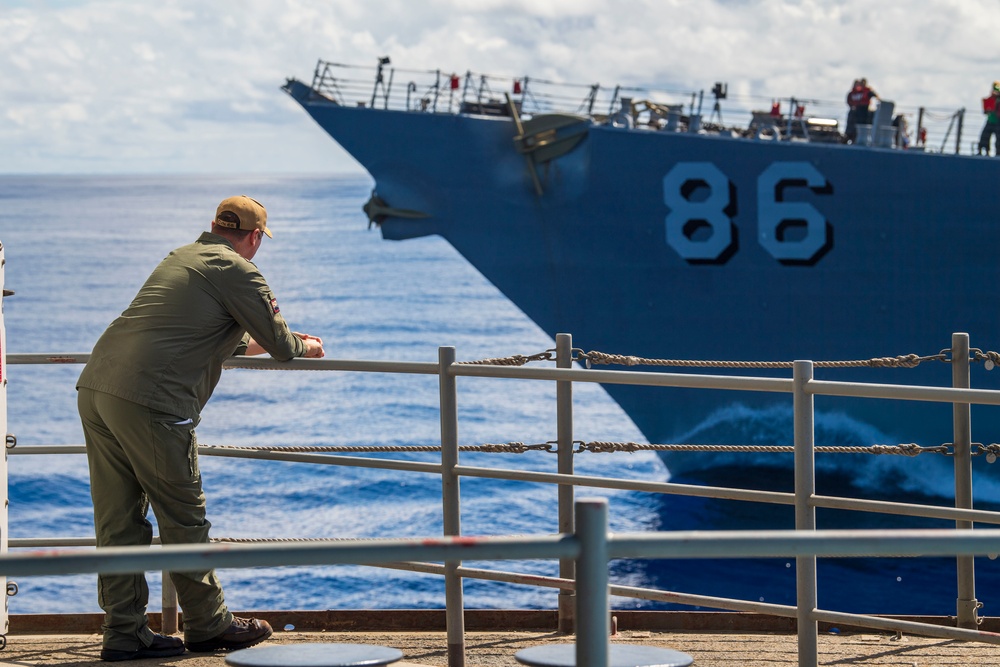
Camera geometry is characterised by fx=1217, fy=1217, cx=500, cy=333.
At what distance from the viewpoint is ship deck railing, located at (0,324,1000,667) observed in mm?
2387

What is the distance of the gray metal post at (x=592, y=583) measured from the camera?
2.37 meters

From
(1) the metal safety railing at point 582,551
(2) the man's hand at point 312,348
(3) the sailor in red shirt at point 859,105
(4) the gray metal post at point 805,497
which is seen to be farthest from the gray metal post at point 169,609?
(3) the sailor in red shirt at point 859,105

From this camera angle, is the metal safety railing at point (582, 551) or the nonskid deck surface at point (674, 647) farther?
the nonskid deck surface at point (674, 647)

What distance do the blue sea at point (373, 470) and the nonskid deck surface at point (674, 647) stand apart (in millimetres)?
13088

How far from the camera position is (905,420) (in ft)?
67.4

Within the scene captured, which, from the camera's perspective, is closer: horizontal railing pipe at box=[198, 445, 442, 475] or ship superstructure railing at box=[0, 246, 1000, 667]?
ship superstructure railing at box=[0, 246, 1000, 667]

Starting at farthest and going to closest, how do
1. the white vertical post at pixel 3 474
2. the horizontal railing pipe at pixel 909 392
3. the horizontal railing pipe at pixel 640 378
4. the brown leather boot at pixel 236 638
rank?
the brown leather boot at pixel 236 638 < the white vertical post at pixel 3 474 < the horizontal railing pipe at pixel 640 378 < the horizontal railing pipe at pixel 909 392

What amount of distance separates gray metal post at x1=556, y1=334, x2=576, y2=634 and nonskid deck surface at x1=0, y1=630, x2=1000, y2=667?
0.11m

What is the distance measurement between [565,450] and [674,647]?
0.92 metres

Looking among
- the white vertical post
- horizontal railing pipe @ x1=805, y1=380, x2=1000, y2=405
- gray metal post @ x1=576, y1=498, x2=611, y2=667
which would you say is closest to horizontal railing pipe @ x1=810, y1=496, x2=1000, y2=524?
horizontal railing pipe @ x1=805, y1=380, x2=1000, y2=405

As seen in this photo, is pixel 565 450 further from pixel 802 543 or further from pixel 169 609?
pixel 802 543

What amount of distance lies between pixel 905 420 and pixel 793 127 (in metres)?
5.29

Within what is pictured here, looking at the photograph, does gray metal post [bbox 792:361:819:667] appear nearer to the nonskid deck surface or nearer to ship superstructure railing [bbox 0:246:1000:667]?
ship superstructure railing [bbox 0:246:1000:667]

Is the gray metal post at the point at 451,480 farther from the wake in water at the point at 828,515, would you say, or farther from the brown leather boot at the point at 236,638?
the wake in water at the point at 828,515
